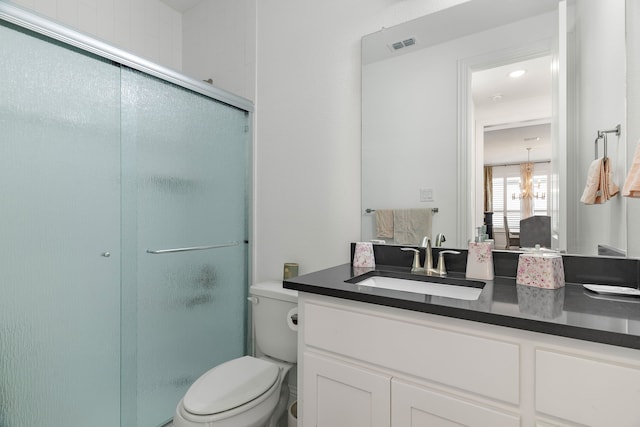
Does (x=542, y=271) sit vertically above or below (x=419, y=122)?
below

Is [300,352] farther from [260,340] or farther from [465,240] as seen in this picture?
[465,240]

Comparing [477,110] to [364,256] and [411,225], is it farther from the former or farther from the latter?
[364,256]

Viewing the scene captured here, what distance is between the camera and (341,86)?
171cm

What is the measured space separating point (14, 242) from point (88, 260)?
0.82ft

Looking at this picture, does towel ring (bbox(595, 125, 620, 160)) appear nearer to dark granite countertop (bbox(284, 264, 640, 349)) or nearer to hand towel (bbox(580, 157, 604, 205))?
hand towel (bbox(580, 157, 604, 205))

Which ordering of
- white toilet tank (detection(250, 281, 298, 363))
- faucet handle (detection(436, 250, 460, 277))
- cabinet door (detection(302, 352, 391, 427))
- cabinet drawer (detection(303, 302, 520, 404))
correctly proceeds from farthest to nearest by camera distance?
white toilet tank (detection(250, 281, 298, 363)), faucet handle (detection(436, 250, 460, 277)), cabinet door (detection(302, 352, 391, 427)), cabinet drawer (detection(303, 302, 520, 404))

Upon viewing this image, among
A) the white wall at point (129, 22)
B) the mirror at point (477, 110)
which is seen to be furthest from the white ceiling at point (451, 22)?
the white wall at point (129, 22)

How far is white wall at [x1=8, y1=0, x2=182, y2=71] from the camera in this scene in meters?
1.82

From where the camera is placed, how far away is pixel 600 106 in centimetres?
115

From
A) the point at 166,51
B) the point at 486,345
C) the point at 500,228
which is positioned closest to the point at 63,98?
the point at 166,51

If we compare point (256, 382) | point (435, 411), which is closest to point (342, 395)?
point (435, 411)

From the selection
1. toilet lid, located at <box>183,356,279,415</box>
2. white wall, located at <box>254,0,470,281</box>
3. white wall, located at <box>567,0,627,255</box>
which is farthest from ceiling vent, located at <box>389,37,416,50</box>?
toilet lid, located at <box>183,356,279,415</box>

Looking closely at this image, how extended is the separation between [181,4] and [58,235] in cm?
193

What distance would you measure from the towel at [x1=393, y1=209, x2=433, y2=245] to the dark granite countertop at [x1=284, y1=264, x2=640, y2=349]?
370 mm
